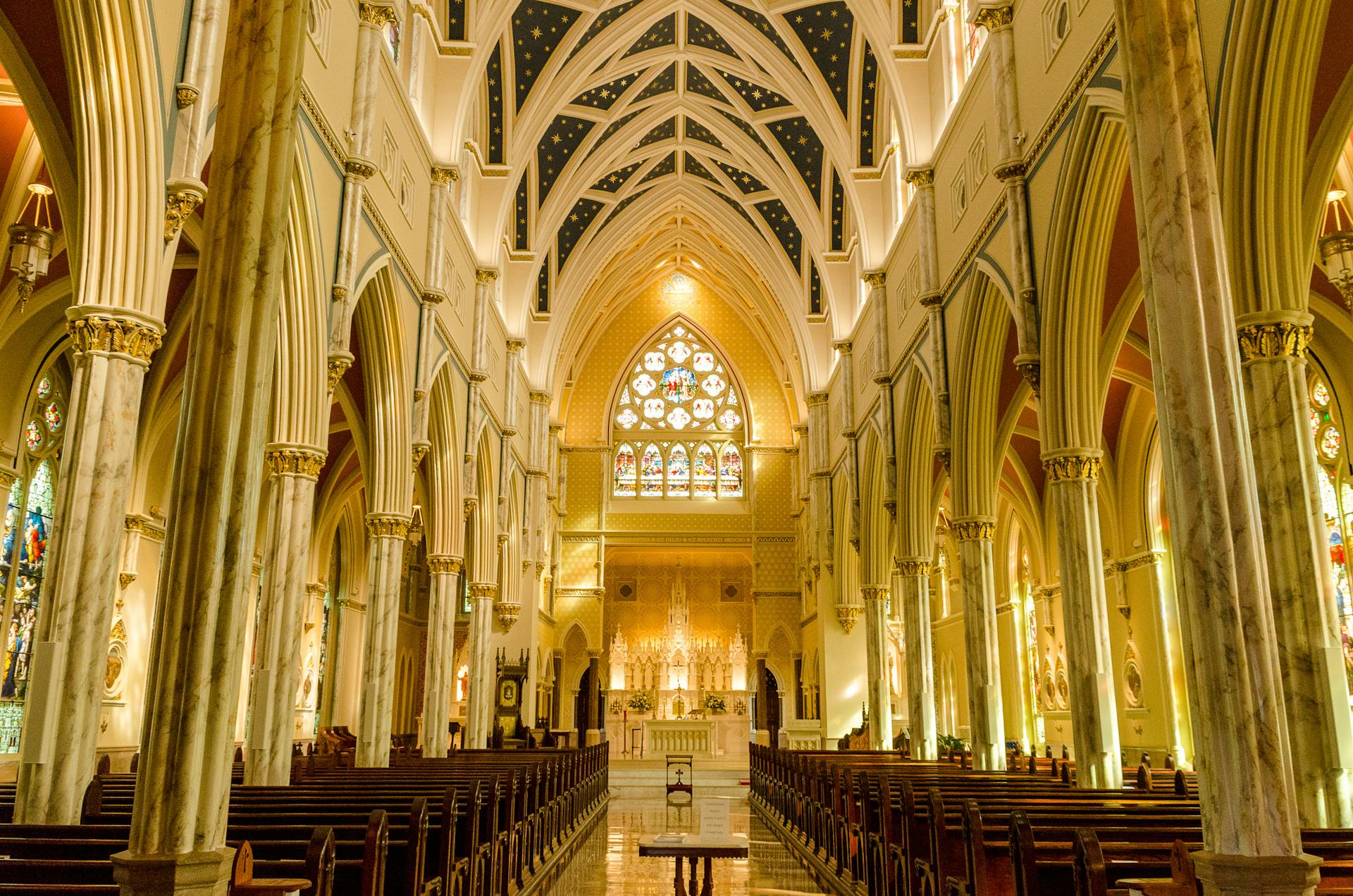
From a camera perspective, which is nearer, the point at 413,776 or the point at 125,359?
the point at 125,359

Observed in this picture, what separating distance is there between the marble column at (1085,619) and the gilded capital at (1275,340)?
382cm

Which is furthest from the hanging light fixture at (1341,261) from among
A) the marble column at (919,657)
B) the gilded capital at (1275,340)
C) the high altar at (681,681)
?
the high altar at (681,681)

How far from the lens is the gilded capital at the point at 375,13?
47.3 feet

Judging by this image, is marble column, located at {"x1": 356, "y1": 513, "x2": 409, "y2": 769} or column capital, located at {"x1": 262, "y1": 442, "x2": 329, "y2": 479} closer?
column capital, located at {"x1": 262, "y1": 442, "x2": 329, "y2": 479}

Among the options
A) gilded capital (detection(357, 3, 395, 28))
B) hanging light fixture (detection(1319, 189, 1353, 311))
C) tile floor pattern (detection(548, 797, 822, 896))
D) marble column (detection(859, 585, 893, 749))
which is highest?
gilded capital (detection(357, 3, 395, 28))

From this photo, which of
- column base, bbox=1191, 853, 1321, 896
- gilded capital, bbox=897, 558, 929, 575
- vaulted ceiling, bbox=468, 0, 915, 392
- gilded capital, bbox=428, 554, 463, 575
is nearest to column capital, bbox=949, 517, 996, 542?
gilded capital, bbox=897, 558, 929, 575

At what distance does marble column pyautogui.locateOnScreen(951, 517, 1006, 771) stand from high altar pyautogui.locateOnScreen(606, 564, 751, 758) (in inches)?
753

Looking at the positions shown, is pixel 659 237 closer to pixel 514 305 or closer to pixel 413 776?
pixel 514 305

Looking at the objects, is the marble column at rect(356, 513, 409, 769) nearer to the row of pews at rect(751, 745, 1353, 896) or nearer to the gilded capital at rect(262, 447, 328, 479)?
the gilded capital at rect(262, 447, 328, 479)

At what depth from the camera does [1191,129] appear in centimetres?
652

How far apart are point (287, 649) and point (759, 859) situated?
6217mm

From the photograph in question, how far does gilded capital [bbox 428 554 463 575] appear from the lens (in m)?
20.7

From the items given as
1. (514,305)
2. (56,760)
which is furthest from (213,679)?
(514,305)

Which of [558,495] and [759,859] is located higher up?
[558,495]
